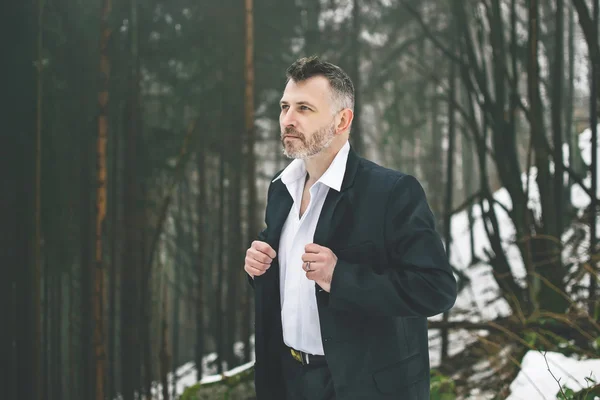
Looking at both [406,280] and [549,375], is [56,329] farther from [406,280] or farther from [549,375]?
[406,280]

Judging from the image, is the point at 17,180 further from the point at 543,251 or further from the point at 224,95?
the point at 543,251

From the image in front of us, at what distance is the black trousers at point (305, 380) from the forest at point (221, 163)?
4.51 feet

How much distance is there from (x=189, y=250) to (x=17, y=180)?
306 cm

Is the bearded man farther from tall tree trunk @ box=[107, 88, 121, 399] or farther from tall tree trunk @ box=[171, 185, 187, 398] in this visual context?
tall tree trunk @ box=[171, 185, 187, 398]

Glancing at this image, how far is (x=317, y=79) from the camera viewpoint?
1285mm

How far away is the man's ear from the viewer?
132 cm

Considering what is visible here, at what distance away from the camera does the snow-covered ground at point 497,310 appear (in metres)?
2.71

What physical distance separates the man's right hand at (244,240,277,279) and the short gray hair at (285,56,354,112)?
34 cm

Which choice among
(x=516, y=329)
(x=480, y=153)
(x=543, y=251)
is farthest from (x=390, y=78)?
(x=516, y=329)

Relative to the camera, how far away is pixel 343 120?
1.33 m

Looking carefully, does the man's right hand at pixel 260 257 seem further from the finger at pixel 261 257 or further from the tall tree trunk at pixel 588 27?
the tall tree trunk at pixel 588 27

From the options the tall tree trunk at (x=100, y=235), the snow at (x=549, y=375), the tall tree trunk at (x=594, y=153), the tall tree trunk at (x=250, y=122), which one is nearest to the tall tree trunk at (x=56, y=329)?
the tall tree trunk at (x=100, y=235)

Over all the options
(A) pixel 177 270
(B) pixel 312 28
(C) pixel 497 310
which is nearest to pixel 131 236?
(A) pixel 177 270

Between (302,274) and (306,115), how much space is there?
0.34 m
